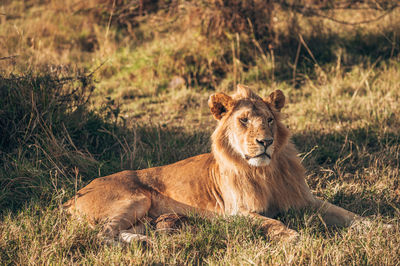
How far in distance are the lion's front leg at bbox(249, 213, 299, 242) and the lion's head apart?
434mm

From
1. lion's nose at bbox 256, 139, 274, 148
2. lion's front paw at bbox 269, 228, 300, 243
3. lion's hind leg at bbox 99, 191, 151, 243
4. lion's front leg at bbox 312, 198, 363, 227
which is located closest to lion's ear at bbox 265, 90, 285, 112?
lion's nose at bbox 256, 139, 274, 148

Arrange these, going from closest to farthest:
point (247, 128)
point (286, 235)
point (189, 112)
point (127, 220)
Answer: point (286, 235) → point (247, 128) → point (127, 220) → point (189, 112)

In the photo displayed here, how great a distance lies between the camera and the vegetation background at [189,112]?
3.01 meters

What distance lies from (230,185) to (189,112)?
2.72 metres

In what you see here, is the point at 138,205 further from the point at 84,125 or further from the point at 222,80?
the point at 222,80

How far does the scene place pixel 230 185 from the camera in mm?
3420

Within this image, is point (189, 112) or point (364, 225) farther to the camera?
point (189, 112)

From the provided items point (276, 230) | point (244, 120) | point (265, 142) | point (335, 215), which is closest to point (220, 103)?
point (244, 120)

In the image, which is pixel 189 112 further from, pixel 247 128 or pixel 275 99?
pixel 247 128

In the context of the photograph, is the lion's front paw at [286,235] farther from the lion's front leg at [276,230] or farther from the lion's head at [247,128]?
the lion's head at [247,128]

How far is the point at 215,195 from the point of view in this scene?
3584mm

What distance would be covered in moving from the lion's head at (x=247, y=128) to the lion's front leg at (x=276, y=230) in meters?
0.43

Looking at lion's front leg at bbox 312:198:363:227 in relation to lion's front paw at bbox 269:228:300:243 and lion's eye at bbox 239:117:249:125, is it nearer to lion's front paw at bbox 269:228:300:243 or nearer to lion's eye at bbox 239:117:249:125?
lion's front paw at bbox 269:228:300:243

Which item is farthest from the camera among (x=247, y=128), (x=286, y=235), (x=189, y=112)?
(x=189, y=112)
